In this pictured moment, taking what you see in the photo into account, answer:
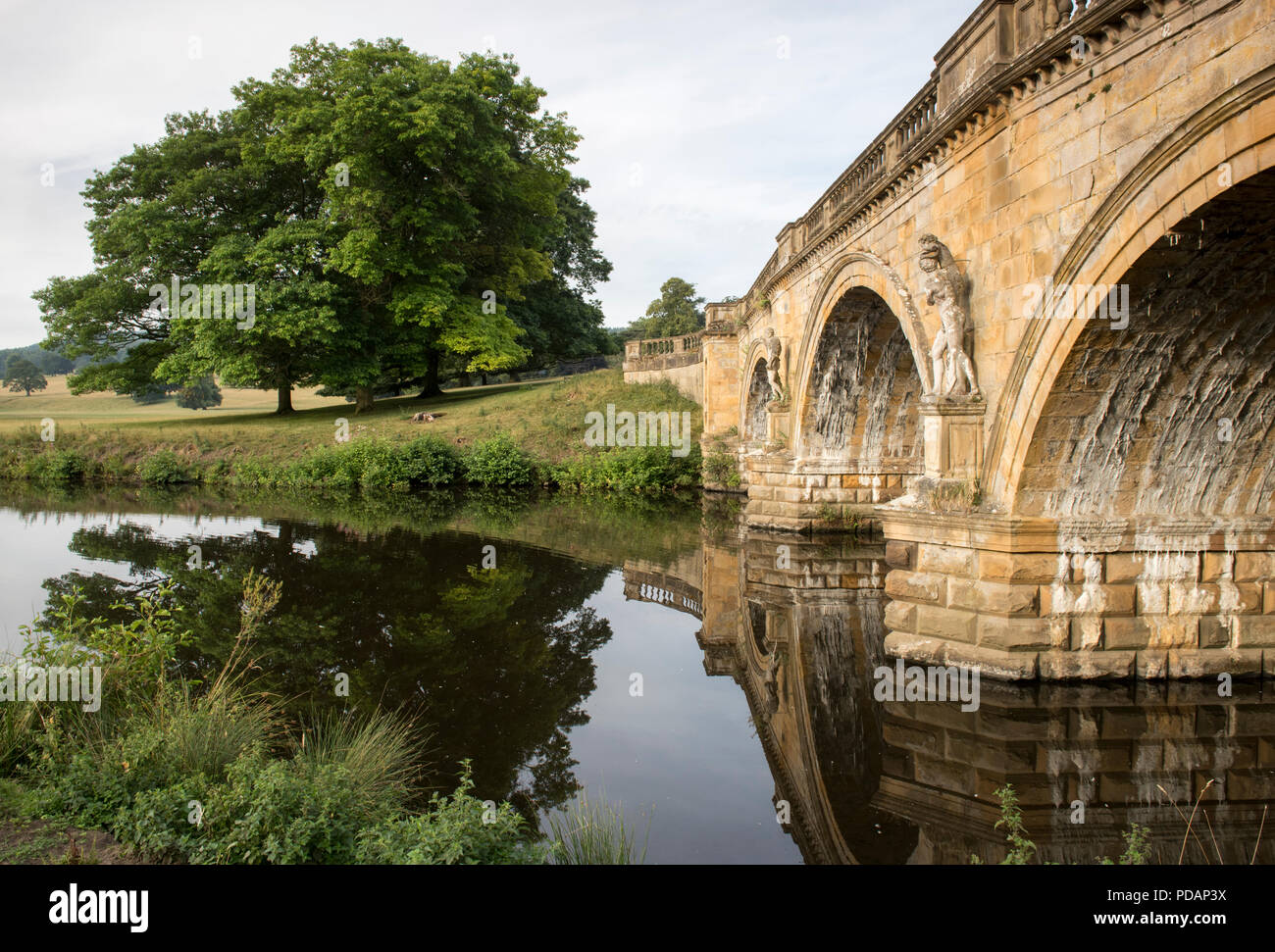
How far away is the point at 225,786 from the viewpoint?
4.32m

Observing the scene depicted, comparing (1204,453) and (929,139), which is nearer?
(1204,453)

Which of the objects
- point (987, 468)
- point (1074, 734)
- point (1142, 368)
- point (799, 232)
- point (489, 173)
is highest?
point (489, 173)

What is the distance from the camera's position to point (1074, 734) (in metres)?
6.39

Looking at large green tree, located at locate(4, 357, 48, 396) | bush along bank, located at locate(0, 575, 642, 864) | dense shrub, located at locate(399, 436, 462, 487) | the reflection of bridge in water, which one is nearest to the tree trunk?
dense shrub, located at locate(399, 436, 462, 487)

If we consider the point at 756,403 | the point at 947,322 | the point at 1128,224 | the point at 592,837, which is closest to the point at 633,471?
the point at 756,403

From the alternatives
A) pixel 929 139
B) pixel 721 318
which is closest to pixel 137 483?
pixel 721 318

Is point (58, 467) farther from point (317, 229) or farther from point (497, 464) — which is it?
point (497, 464)

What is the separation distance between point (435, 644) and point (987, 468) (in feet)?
19.4

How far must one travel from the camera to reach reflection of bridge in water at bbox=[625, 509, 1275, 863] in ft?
16.3

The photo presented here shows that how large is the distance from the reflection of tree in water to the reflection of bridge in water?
5.96 feet

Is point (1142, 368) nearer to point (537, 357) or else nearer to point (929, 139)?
point (929, 139)

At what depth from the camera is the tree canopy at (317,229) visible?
27.4m

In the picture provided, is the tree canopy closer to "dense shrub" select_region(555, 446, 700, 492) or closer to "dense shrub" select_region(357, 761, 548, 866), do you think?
"dense shrub" select_region(555, 446, 700, 492)

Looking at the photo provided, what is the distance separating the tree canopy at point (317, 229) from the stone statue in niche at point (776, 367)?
41.1 feet
